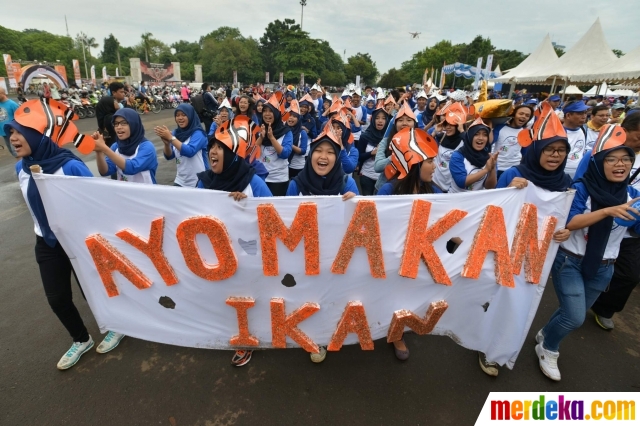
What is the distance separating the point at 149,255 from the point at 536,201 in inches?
108

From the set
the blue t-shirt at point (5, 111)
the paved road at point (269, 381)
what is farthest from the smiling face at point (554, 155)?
the blue t-shirt at point (5, 111)

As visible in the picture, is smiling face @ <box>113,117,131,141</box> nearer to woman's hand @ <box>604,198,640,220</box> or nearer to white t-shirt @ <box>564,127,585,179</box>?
woman's hand @ <box>604,198,640,220</box>

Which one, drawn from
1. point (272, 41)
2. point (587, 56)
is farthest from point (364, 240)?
point (272, 41)

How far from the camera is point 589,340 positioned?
123 inches

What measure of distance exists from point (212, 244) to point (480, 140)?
2.66 metres

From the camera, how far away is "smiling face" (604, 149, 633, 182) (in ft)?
7.32

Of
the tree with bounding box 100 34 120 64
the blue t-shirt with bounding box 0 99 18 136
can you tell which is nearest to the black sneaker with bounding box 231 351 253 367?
the blue t-shirt with bounding box 0 99 18 136

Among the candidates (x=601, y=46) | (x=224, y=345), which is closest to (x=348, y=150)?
(x=224, y=345)

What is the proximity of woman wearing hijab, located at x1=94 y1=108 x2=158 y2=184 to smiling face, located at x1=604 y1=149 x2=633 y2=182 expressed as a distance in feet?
11.5

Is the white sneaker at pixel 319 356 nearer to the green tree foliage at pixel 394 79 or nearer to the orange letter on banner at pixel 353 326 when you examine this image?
the orange letter on banner at pixel 353 326

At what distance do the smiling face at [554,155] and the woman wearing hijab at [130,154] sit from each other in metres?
3.18

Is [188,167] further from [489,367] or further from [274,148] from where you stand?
[489,367]

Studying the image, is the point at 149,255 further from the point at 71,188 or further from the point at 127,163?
the point at 127,163

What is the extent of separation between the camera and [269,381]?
2.60 meters
